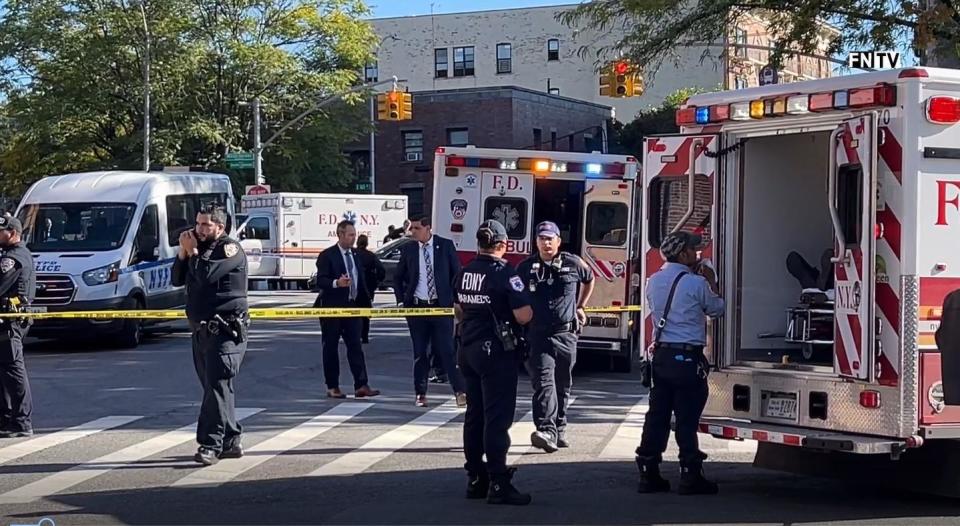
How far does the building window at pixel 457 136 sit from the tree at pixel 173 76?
28.5 ft

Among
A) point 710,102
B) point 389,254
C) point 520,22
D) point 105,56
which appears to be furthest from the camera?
point 520,22

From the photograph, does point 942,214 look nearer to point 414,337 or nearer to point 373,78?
point 414,337

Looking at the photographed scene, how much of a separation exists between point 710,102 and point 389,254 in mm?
22939

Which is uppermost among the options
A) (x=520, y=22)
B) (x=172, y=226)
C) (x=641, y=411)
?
(x=520, y=22)

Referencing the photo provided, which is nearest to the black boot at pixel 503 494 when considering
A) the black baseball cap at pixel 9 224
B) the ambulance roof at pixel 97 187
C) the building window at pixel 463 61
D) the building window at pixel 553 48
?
the black baseball cap at pixel 9 224

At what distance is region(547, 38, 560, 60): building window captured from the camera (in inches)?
2586

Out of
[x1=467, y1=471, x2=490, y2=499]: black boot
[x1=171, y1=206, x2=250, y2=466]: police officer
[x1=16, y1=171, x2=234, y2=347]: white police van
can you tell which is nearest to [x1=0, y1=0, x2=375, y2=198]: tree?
[x1=16, y1=171, x2=234, y2=347]: white police van

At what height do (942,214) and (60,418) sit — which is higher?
(942,214)

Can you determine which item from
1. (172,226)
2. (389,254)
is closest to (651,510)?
(172,226)

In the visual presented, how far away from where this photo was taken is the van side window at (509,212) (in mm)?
16641

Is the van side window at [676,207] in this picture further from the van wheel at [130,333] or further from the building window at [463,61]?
the building window at [463,61]

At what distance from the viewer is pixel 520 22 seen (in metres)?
66.0

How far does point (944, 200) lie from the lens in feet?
25.6

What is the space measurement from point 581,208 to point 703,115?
7.77 meters
